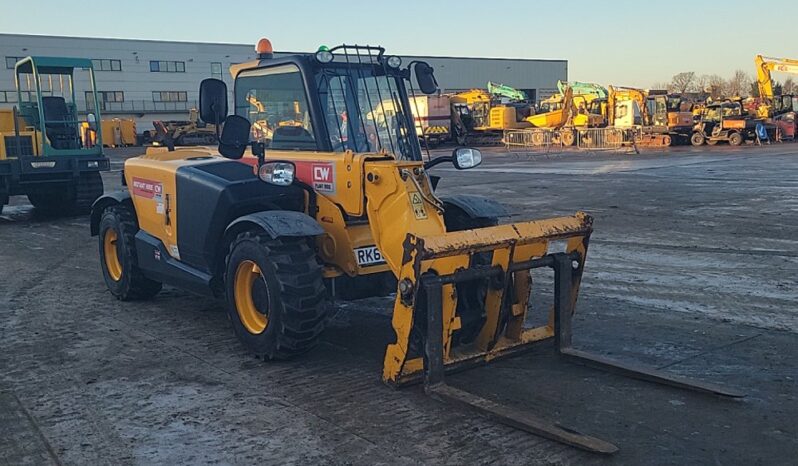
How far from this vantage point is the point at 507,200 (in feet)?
54.7

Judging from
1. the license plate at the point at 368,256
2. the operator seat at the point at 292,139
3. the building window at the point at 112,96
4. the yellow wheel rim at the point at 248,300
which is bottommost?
the yellow wheel rim at the point at 248,300

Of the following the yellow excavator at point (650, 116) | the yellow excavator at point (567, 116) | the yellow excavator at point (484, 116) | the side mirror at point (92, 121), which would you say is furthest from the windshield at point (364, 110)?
the yellow excavator at point (484, 116)

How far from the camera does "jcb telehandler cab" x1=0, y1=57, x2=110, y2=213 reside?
15.1 m

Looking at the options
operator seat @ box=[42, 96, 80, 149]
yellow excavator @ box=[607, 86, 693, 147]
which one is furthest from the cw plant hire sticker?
yellow excavator @ box=[607, 86, 693, 147]

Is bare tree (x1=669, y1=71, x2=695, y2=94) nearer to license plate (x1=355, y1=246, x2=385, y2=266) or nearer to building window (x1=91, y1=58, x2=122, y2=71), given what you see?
building window (x1=91, y1=58, x2=122, y2=71)

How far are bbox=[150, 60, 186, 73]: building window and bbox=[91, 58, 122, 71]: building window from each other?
8.96 feet

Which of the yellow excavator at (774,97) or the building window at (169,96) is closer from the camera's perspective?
the yellow excavator at (774,97)

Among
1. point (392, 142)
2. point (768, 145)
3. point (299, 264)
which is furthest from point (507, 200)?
point (768, 145)

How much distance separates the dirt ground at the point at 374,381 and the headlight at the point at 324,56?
7.21 feet

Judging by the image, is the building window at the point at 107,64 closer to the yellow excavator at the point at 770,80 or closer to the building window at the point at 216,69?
the building window at the point at 216,69

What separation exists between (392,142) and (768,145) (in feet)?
112

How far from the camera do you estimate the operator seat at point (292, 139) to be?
19.7 ft

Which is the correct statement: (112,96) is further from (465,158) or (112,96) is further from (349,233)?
(349,233)

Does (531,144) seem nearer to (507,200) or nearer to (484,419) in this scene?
(507,200)
